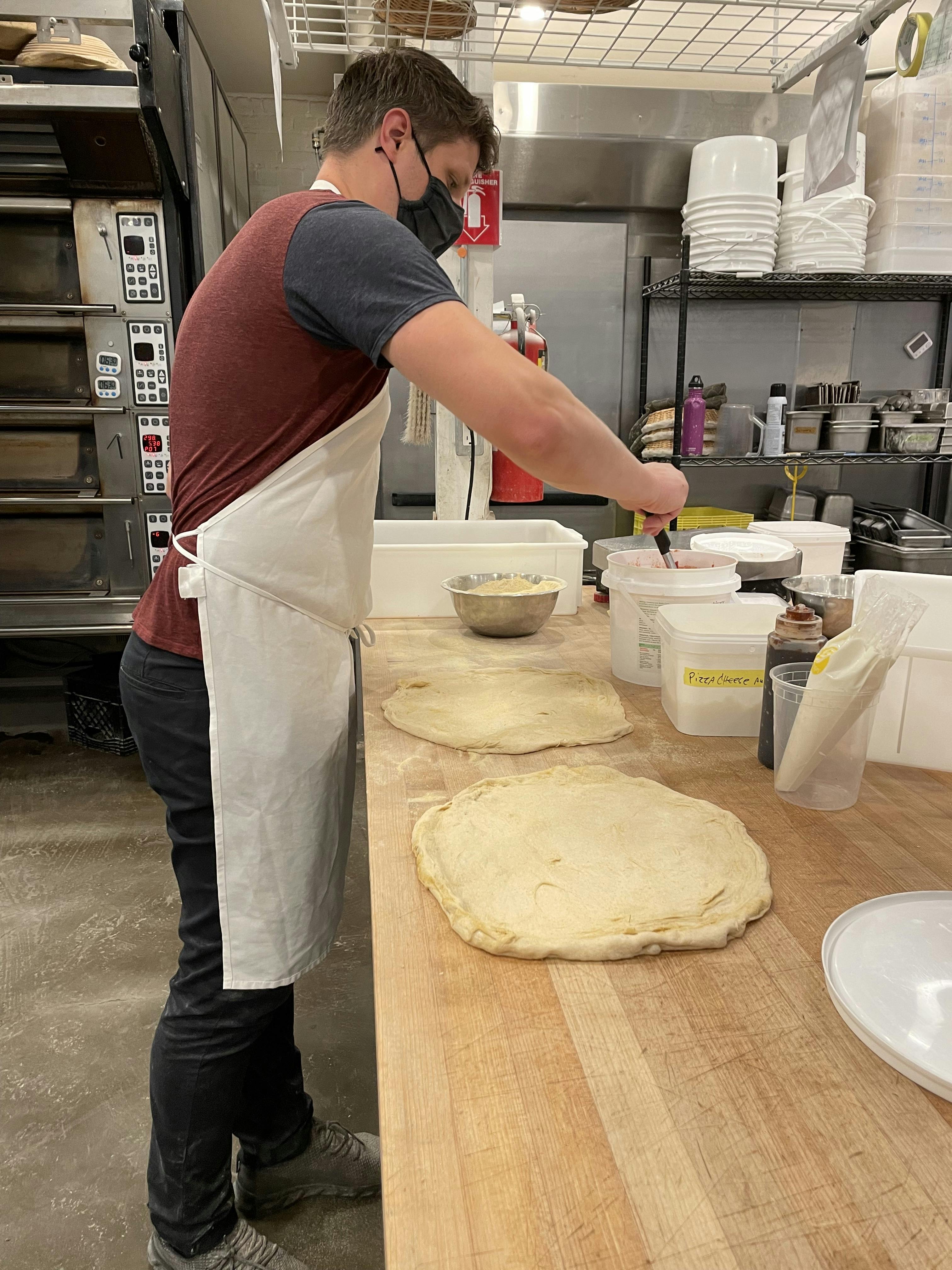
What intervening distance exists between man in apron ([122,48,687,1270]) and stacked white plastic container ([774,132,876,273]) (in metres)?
2.46

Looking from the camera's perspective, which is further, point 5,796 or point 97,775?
point 97,775

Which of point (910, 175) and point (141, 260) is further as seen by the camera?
point (910, 175)

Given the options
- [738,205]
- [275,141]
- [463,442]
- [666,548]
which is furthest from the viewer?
[275,141]

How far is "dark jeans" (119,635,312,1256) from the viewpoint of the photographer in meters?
1.10

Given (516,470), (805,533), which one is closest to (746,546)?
(805,533)

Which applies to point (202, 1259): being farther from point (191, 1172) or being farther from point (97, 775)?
point (97, 775)

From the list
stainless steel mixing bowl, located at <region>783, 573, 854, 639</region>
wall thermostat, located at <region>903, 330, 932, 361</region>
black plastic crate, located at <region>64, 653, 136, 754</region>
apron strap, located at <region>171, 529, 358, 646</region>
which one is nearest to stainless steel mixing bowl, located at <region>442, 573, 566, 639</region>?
stainless steel mixing bowl, located at <region>783, 573, 854, 639</region>

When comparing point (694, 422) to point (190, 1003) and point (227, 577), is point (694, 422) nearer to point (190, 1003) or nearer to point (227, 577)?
point (227, 577)

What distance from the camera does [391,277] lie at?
852 mm

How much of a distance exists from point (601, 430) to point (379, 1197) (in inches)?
54.8

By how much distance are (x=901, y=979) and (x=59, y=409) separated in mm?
2996

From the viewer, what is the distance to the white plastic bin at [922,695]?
1.07m

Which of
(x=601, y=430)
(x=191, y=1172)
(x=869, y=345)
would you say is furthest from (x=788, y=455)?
(x=191, y=1172)

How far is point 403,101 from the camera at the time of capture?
111 centimetres
